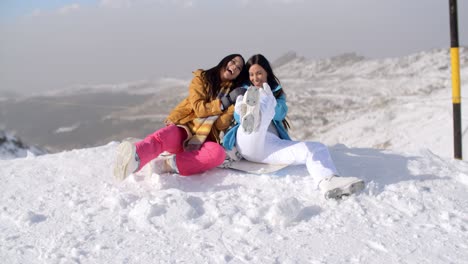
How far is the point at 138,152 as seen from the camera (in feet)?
10.2

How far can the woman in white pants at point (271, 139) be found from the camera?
296cm

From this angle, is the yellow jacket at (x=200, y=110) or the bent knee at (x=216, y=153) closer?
the bent knee at (x=216, y=153)

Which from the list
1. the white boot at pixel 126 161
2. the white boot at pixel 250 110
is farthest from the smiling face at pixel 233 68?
the white boot at pixel 126 161

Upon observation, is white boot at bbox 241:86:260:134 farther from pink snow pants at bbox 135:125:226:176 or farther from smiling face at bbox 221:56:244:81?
smiling face at bbox 221:56:244:81

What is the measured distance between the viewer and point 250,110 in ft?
9.80

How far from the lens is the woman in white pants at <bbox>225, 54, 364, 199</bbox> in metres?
2.96

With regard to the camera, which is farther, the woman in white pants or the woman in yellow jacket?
the woman in yellow jacket

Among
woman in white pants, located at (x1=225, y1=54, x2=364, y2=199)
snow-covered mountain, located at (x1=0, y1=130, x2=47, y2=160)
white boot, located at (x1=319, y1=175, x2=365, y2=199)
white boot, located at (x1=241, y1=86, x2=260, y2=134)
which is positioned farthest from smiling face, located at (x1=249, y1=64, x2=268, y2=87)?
snow-covered mountain, located at (x1=0, y1=130, x2=47, y2=160)

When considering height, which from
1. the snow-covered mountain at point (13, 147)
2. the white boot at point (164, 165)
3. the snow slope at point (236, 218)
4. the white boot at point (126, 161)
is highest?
the white boot at point (126, 161)

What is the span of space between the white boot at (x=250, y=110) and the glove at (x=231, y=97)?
433 millimetres

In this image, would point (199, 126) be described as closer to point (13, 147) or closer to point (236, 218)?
point (236, 218)

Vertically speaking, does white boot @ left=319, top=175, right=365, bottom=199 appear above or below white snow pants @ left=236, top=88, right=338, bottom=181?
below

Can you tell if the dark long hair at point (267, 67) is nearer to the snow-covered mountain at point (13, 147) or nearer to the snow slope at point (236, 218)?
the snow slope at point (236, 218)

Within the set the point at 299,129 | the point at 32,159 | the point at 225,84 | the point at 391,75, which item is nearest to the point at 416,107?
the point at 299,129
